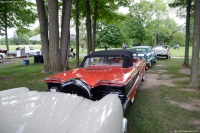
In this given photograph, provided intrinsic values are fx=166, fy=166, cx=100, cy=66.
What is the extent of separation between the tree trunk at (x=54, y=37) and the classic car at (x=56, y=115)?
6.53 m

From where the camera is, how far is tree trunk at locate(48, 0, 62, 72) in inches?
325

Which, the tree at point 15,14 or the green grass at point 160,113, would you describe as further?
the tree at point 15,14

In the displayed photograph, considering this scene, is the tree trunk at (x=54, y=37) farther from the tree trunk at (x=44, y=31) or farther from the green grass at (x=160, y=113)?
the green grass at (x=160, y=113)

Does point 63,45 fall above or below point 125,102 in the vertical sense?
above

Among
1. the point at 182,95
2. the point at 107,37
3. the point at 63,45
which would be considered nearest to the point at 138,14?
the point at 107,37

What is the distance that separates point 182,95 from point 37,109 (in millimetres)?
4765

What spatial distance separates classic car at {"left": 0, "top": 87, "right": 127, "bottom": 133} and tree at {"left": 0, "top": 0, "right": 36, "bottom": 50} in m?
17.5

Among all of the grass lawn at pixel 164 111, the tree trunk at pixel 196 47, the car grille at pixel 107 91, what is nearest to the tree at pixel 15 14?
the grass lawn at pixel 164 111

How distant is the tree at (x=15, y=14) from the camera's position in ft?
57.9

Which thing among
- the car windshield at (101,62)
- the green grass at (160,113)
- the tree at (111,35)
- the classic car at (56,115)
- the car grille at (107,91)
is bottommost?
the green grass at (160,113)

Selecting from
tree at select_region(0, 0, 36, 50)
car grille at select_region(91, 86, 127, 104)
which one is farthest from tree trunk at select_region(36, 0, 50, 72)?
tree at select_region(0, 0, 36, 50)

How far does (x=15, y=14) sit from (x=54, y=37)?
50.1 ft

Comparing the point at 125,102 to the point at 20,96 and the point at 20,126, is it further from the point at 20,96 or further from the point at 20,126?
the point at 20,126

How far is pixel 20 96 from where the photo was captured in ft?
7.68
